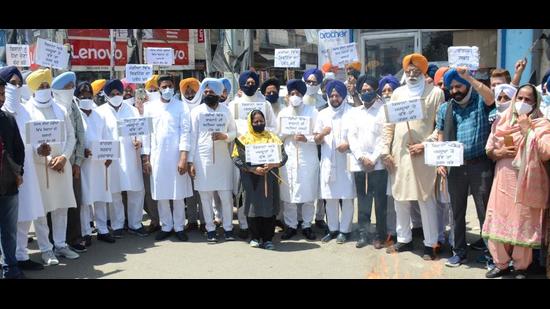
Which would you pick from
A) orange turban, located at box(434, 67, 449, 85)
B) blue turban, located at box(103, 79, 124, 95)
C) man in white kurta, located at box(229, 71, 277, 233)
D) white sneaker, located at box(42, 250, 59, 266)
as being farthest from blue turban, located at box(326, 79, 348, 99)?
white sneaker, located at box(42, 250, 59, 266)

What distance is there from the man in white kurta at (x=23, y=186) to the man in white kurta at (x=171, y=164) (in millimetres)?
1720

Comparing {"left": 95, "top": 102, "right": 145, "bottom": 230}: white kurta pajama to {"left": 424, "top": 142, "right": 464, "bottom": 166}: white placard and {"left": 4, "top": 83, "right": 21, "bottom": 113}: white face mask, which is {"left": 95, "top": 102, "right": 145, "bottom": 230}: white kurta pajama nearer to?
{"left": 4, "top": 83, "right": 21, "bottom": 113}: white face mask

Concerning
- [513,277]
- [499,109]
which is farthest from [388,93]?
[513,277]

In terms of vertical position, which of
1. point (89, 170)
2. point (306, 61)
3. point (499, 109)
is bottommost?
point (89, 170)

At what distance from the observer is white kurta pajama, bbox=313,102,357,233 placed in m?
6.96

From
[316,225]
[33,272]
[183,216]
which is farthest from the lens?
[316,225]

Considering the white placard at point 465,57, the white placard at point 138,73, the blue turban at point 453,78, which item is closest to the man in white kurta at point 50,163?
the white placard at point 138,73

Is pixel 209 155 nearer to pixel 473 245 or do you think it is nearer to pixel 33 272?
pixel 33 272

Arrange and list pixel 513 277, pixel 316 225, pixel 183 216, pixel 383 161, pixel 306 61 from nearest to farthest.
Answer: pixel 513 277, pixel 383 161, pixel 183 216, pixel 316 225, pixel 306 61

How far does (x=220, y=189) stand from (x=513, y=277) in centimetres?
364

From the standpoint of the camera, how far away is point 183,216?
289 inches

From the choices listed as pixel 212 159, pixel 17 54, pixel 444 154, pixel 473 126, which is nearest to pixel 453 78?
pixel 473 126

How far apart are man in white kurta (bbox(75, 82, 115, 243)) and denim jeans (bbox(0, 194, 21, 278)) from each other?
1.46m

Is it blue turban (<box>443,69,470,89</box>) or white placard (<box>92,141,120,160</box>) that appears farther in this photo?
white placard (<box>92,141,120,160</box>)
